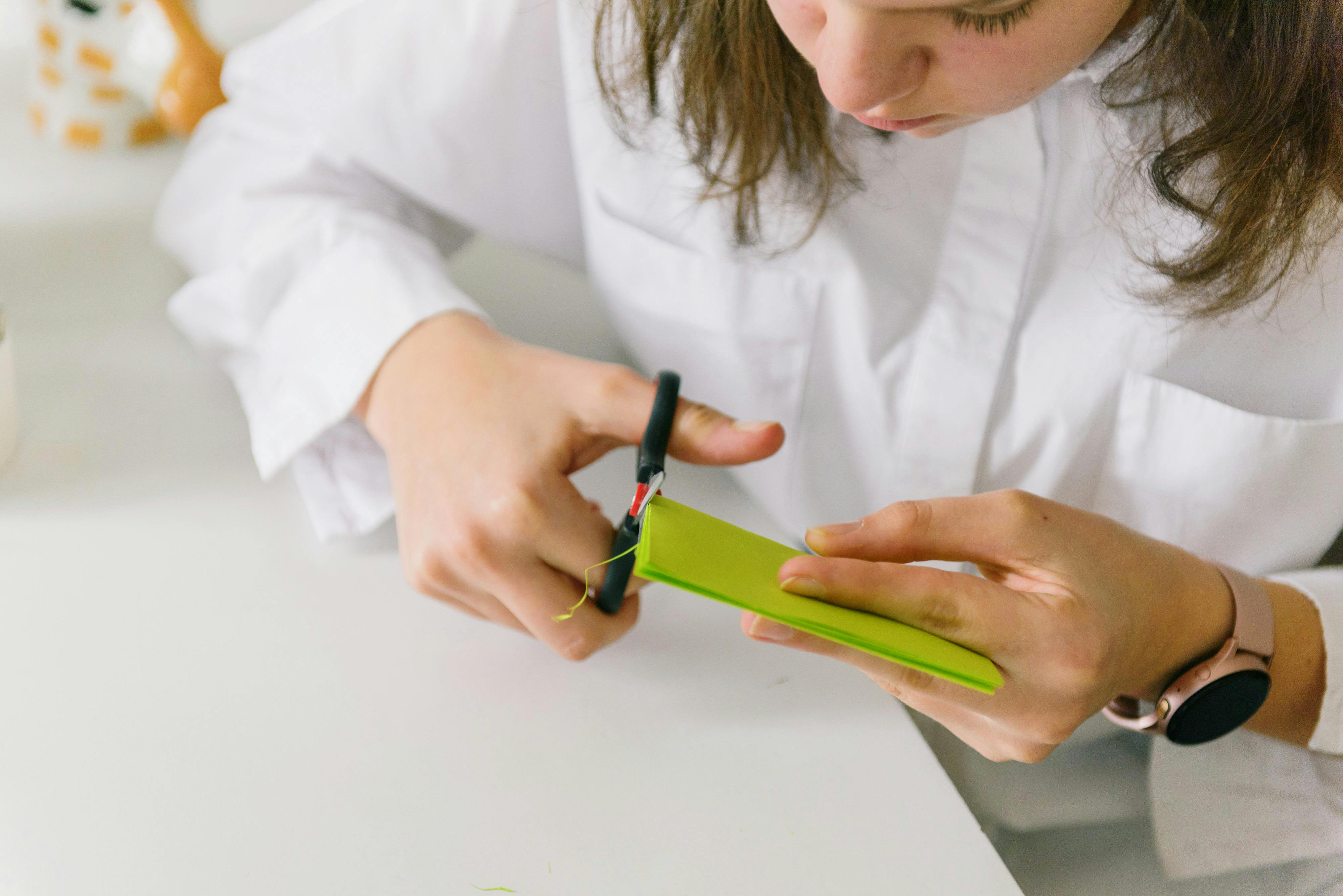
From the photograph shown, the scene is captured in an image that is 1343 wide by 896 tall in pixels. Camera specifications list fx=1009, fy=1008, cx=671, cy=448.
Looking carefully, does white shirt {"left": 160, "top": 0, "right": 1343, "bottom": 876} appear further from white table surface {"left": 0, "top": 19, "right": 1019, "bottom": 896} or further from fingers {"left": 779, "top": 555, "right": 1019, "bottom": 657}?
fingers {"left": 779, "top": 555, "right": 1019, "bottom": 657}

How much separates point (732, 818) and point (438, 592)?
19 centimetres

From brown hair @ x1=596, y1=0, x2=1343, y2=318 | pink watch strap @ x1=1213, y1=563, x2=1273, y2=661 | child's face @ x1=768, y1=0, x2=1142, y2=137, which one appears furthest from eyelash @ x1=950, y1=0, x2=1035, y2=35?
pink watch strap @ x1=1213, y1=563, x2=1273, y2=661

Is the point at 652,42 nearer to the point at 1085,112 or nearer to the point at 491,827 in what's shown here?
the point at 1085,112

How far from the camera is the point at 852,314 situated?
2.02 feet

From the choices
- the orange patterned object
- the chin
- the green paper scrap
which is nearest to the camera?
the green paper scrap

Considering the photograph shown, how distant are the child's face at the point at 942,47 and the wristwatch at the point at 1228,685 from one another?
0.93ft

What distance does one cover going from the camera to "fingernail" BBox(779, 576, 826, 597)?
0.39 metres

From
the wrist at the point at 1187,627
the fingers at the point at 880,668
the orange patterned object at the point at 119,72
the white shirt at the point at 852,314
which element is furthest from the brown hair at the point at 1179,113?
the orange patterned object at the point at 119,72

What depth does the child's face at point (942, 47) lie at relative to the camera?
0.38 m

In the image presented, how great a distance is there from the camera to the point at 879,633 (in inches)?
14.9

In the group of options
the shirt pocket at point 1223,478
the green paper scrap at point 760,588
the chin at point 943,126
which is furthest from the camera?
the shirt pocket at point 1223,478

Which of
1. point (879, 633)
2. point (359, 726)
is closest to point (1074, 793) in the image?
point (879, 633)

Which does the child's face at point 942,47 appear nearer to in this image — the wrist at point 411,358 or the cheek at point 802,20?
the cheek at point 802,20

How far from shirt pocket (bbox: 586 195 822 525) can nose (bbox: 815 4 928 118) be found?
21 cm
